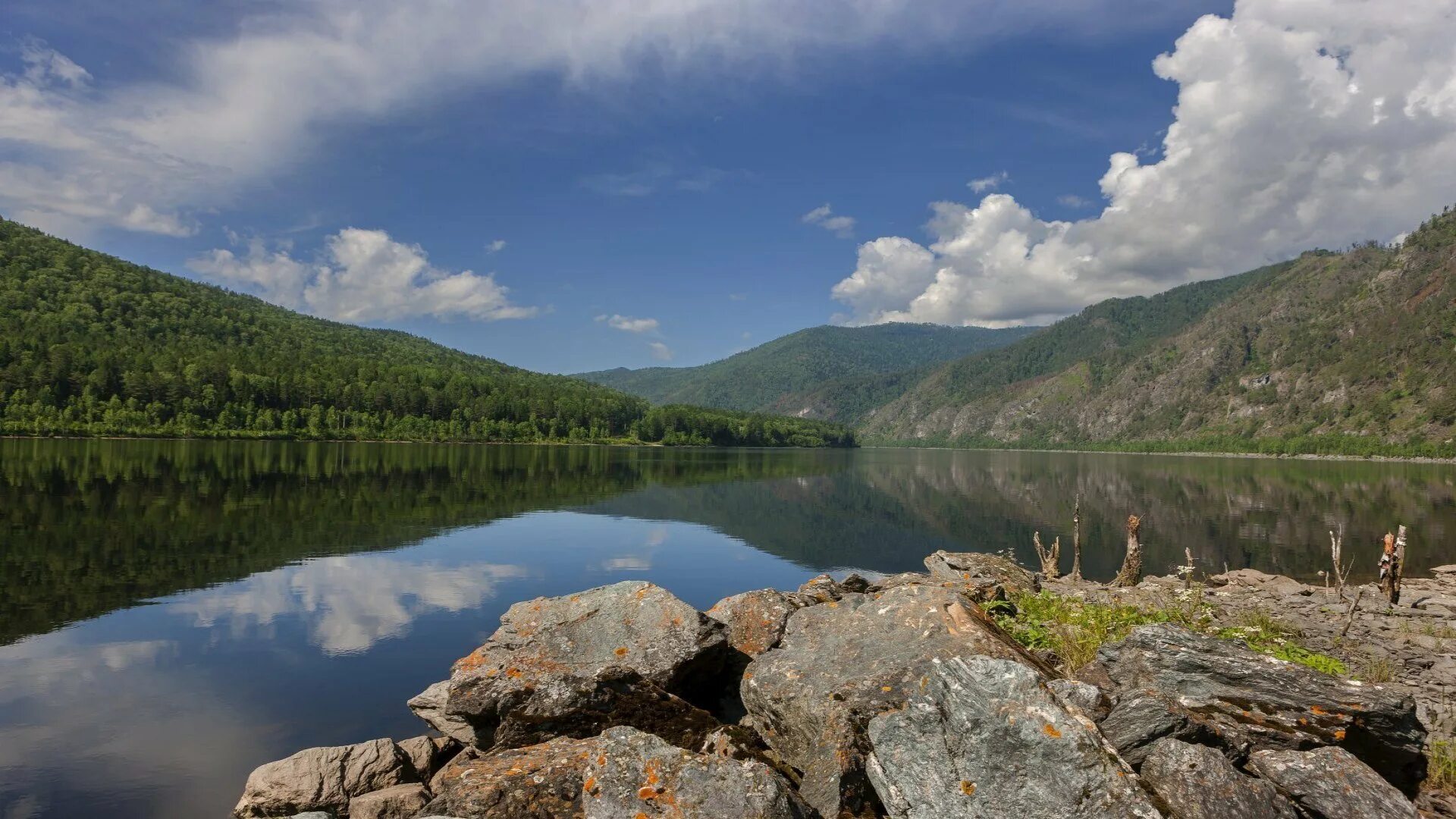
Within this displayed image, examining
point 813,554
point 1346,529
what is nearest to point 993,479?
point 1346,529

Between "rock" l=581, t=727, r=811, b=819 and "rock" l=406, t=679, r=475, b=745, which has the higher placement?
"rock" l=581, t=727, r=811, b=819

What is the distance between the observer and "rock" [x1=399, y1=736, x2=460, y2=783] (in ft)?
38.7

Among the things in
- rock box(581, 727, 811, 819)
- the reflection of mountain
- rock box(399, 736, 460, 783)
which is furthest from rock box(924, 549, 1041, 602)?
the reflection of mountain

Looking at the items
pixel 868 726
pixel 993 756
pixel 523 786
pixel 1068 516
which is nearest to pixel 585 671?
pixel 523 786

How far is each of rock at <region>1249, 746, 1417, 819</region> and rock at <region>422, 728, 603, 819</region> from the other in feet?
24.4

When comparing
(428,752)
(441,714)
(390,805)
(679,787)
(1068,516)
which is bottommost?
(1068,516)

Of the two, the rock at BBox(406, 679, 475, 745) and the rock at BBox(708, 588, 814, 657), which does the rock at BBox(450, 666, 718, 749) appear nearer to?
the rock at BBox(406, 679, 475, 745)

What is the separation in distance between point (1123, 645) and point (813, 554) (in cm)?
3176

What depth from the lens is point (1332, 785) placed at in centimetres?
757

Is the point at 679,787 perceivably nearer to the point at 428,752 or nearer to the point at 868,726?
the point at 868,726

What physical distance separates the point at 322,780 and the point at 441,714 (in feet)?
7.10

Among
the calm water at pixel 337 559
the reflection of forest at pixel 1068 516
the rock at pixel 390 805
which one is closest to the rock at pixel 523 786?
the rock at pixel 390 805

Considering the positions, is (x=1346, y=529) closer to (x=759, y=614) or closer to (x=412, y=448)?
(x=759, y=614)

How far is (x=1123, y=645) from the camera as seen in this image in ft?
35.1
